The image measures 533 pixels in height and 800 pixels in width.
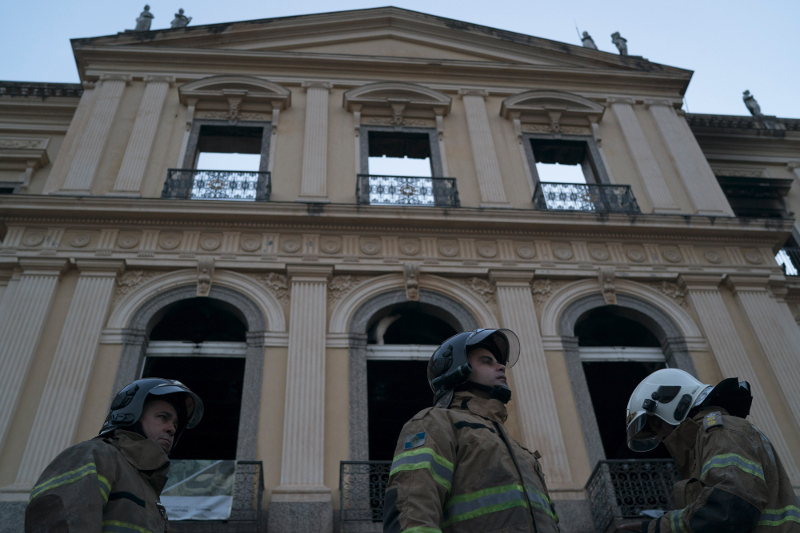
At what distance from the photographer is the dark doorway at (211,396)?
38.9ft

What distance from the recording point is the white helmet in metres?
4.20

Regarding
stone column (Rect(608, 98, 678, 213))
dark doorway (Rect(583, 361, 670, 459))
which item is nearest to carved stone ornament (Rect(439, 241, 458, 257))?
dark doorway (Rect(583, 361, 670, 459))

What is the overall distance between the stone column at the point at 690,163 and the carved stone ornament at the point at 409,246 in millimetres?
5042

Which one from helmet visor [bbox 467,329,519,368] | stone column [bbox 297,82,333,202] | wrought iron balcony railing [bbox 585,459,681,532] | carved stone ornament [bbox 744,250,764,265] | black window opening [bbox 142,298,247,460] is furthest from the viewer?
stone column [bbox 297,82,333,202]

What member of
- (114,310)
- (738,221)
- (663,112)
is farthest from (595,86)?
(114,310)

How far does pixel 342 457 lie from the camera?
851cm

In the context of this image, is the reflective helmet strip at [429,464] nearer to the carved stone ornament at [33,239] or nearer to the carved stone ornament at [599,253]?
the carved stone ornament at [599,253]

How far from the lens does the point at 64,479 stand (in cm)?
332

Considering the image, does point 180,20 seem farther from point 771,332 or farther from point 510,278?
point 771,332

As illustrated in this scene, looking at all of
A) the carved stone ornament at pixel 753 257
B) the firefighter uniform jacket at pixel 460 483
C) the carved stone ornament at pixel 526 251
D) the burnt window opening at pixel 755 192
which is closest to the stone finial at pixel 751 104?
the burnt window opening at pixel 755 192

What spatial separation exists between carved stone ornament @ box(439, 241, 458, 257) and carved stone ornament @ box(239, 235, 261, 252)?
2869 mm

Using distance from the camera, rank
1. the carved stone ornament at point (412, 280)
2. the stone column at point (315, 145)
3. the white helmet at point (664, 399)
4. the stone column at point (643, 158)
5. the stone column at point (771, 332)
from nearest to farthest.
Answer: the white helmet at point (664, 399), the stone column at point (771, 332), the carved stone ornament at point (412, 280), the stone column at point (315, 145), the stone column at point (643, 158)

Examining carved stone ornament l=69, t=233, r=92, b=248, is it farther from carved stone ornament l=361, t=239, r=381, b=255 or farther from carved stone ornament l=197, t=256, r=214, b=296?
carved stone ornament l=361, t=239, r=381, b=255

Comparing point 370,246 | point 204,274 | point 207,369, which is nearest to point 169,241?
point 204,274
